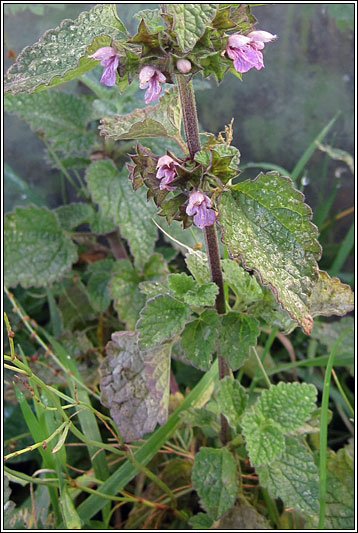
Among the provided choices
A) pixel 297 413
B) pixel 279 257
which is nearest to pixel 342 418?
pixel 297 413

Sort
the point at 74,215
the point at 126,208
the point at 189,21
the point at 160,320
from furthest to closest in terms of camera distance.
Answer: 1. the point at 74,215
2. the point at 126,208
3. the point at 160,320
4. the point at 189,21

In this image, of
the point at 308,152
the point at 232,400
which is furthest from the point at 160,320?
the point at 308,152

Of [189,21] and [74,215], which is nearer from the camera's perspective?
[189,21]

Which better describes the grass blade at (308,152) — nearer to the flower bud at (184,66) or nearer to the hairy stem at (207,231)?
the hairy stem at (207,231)

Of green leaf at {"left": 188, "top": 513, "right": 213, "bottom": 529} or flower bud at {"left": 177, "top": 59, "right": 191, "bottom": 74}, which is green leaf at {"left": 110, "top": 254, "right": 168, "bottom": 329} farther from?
flower bud at {"left": 177, "top": 59, "right": 191, "bottom": 74}

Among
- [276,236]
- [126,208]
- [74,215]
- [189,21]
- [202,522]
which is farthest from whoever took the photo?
[74,215]

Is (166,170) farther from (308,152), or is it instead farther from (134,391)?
(308,152)

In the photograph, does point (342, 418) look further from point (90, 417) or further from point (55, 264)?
point (55, 264)

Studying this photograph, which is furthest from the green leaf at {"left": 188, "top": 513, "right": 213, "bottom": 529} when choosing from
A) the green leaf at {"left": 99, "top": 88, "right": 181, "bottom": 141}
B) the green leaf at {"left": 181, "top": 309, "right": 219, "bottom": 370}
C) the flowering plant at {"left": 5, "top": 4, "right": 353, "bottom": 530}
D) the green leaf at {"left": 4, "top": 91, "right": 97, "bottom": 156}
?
the green leaf at {"left": 4, "top": 91, "right": 97, "bottom": 156}
